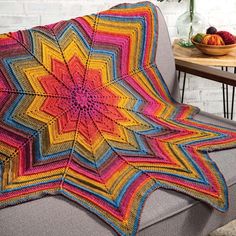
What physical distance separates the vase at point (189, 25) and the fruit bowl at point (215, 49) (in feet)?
0.40

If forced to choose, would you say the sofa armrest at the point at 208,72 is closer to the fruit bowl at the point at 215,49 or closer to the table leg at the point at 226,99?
the fruit bowl at the point at 215,49

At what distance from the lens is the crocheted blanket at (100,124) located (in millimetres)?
1222

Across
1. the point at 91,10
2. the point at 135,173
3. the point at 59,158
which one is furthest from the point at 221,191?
the point at 91,10

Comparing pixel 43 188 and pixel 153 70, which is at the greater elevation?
pixel 153 70

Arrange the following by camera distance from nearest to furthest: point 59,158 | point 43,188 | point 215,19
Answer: point 43,188, point 59,158, point 215,19

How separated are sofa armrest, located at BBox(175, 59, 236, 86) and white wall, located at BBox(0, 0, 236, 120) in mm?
538

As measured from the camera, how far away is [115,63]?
1601 millimetres

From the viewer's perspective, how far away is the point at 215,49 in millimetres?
1835

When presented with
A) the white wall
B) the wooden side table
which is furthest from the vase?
the white wall

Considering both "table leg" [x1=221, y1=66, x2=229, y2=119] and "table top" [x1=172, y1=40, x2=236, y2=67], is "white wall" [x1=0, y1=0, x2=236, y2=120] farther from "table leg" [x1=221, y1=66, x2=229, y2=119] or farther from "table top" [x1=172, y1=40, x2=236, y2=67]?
"table top" [x1=172, y1=40, x2=236, y2=67]

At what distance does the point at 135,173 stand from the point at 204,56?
77cm

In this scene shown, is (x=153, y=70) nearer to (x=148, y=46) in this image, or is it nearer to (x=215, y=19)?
(x=148, y=46)

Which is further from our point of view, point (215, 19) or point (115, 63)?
point (215, 19)

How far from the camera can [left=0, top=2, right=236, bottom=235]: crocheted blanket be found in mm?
1222
